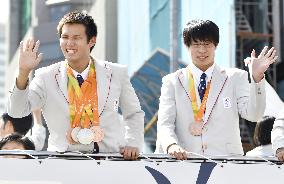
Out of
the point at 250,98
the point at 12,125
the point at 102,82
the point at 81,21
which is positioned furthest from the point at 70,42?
the point at 12,125

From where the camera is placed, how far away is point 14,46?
211 feet

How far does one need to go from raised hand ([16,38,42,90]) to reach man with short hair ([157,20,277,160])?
3.75ft

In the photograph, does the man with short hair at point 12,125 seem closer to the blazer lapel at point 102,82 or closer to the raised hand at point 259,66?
the blazer lapel at point 102,82

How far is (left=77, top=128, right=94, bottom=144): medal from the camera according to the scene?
4816mm

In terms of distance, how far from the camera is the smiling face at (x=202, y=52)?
536 centimetres

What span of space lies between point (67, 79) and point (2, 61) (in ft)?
645

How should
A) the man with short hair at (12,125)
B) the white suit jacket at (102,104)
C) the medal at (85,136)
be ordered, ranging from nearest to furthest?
the medal at (85,136) < the white suit jacket at (102,104) < the man with short hair at (12,125)

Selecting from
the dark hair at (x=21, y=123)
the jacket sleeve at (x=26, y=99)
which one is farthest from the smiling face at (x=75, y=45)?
the dark hair at (x=21, y=123)

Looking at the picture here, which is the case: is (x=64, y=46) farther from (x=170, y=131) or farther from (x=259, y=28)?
(x=259, y=28)

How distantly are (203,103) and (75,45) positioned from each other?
100 centimetres

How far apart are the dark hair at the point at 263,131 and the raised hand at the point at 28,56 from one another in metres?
3.14

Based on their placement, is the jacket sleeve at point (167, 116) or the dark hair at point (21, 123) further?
the dark hair at point (21, 123)

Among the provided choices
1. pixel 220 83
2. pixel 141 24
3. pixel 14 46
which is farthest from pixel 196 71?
pixel 14 46

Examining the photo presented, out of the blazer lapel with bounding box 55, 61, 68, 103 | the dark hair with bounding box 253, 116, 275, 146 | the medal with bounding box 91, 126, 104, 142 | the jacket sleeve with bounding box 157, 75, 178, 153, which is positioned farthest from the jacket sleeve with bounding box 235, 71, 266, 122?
the dark hair with bounding box 253, 116, 275, 146
